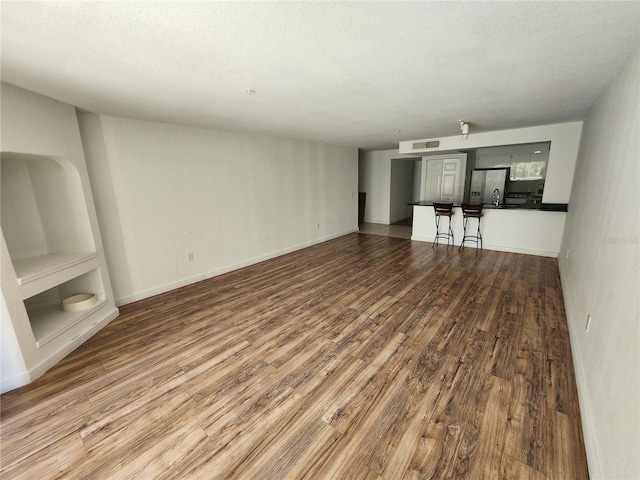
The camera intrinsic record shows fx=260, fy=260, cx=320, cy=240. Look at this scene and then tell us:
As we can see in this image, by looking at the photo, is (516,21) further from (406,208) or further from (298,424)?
(406,208)

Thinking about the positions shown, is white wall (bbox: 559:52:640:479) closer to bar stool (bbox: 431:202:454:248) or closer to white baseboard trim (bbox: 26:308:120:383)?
bar stool (bbox: 431:202:454:248)

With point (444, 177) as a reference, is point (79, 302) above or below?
below

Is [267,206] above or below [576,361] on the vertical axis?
above

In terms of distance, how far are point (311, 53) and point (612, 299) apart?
7.93ft

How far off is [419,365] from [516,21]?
7.70 feet

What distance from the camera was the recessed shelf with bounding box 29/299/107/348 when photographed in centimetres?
228

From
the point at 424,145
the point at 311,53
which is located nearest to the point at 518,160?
the point at 424,145

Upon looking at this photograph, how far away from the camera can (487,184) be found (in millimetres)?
6980

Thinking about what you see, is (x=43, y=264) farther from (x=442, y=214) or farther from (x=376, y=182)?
(x=376, y=182)

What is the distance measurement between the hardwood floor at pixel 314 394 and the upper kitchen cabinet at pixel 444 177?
416 cm

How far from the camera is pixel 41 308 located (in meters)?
2.77

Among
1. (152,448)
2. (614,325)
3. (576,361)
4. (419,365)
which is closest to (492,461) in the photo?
(419,365)

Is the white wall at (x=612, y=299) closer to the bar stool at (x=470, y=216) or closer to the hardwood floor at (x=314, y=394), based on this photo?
the hardwood floor at (x=314, y=394)

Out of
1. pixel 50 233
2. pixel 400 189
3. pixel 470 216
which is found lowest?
pixel 470 216
